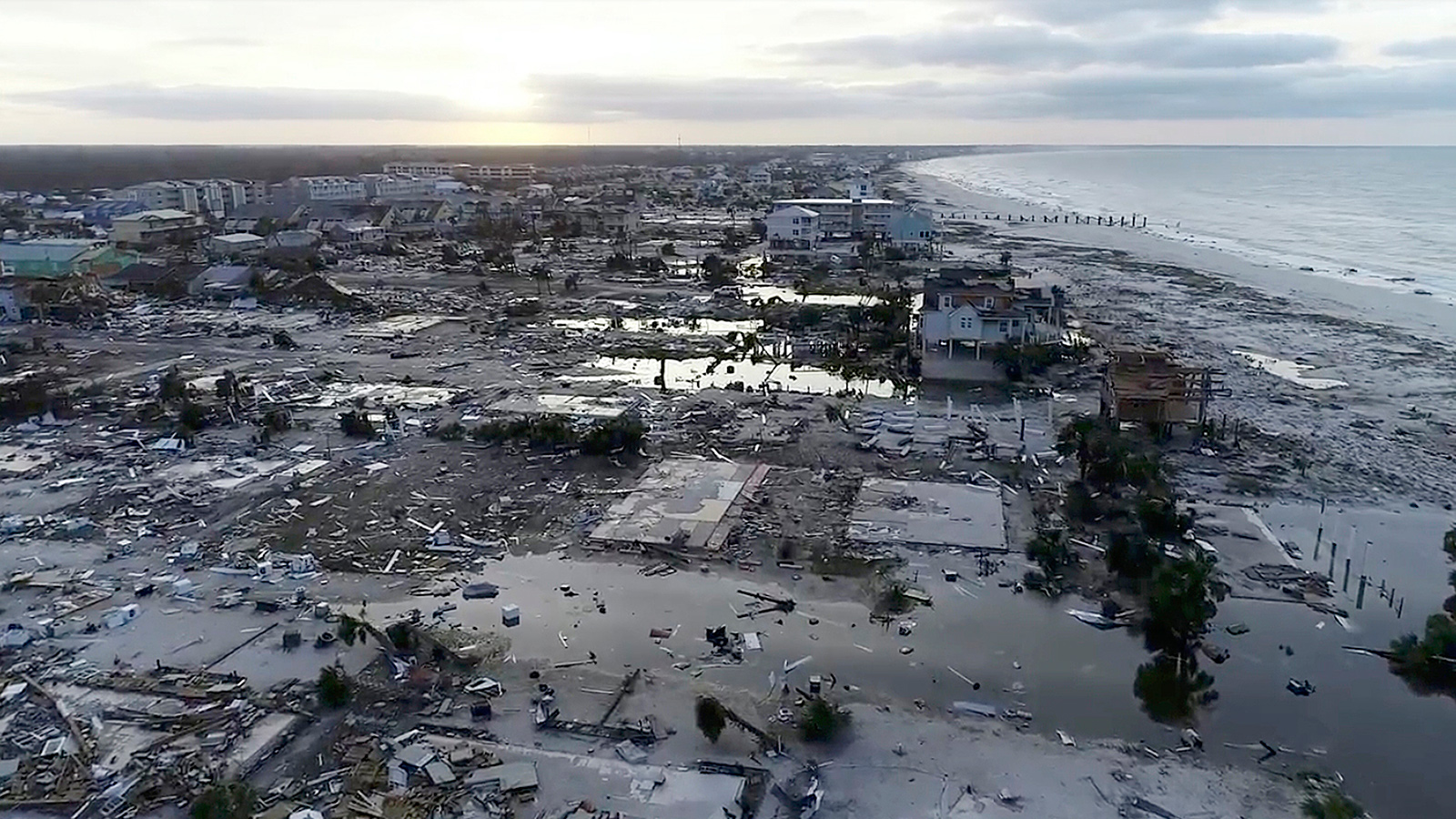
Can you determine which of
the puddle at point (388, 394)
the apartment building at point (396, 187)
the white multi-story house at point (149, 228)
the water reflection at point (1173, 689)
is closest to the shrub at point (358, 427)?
the puddle at point (388, 394)

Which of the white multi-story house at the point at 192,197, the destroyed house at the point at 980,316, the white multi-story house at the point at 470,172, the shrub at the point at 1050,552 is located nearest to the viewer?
the shrub at the point at 1050,552

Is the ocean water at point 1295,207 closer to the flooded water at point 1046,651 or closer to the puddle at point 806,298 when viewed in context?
the puddle at point 806,298

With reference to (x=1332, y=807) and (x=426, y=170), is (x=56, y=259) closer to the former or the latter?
(x=1332, y=807)

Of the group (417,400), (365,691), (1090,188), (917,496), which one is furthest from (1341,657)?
(1090,188)

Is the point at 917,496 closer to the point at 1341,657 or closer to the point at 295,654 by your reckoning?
the point at 1341,657

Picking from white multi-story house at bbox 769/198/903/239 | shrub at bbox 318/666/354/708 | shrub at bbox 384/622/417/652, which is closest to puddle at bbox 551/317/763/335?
shrub at bbox 384/622/417/652

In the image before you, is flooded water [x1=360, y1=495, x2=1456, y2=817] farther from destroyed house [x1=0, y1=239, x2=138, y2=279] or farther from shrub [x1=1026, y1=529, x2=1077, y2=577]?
destroyed house [x1=0, y1=239, x2=138, y2=279]
